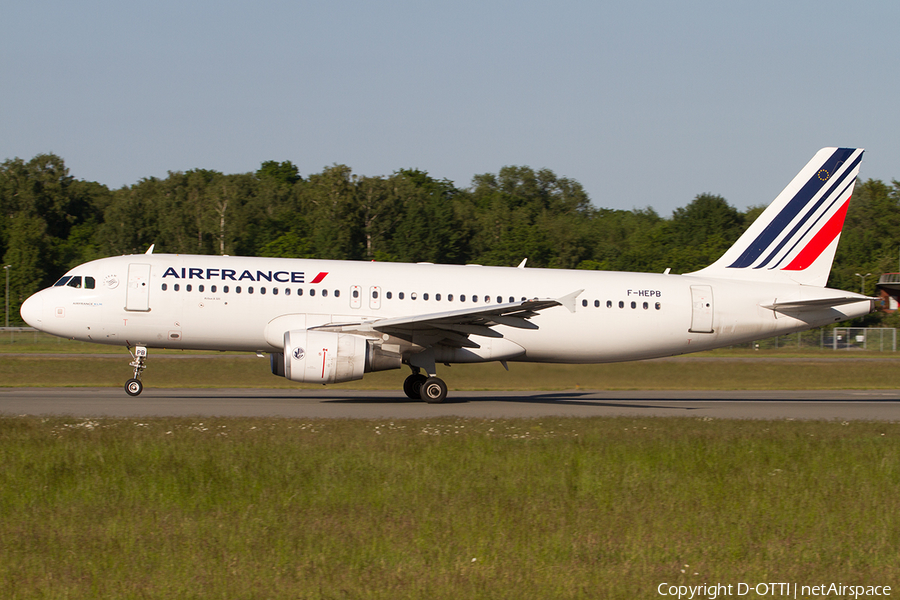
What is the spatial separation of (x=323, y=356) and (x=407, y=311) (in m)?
2.91

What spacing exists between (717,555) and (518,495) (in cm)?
256

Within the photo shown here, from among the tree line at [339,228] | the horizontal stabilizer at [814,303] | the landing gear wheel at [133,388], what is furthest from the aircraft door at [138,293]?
the tree line at [339,228]

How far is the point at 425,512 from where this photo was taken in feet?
29.0

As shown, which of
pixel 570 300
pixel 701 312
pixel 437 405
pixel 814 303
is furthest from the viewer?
pixel 701 312

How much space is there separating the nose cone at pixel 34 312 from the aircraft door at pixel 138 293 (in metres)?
2.15

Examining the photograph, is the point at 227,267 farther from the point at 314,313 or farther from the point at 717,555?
the point at 717,555

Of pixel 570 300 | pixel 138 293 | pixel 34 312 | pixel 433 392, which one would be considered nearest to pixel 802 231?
pixel 570 300

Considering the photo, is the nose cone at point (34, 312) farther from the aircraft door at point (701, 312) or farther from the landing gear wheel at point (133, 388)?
the aircraft door at point (701, 312)

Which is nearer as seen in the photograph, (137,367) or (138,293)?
(138,293)

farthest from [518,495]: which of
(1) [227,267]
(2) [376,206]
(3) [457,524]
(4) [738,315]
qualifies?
(2) [376,206]

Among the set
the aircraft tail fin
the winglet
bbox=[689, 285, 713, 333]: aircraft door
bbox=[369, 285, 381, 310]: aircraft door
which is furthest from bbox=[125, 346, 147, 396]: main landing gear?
the aircraft tail fin

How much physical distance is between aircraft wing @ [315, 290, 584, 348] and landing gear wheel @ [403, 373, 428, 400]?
1.47 metres

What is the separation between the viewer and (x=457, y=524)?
8.42 metres

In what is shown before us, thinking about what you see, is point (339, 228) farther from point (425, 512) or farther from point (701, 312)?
point (425, 512)
